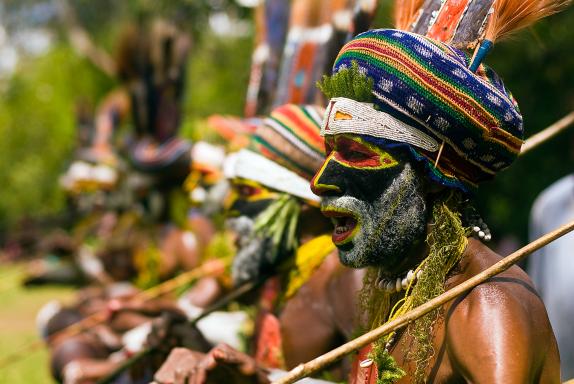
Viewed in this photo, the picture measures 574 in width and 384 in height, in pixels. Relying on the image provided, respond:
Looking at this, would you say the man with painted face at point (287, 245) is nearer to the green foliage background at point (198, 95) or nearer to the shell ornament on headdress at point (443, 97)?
the green foliage background at point (198, 95)

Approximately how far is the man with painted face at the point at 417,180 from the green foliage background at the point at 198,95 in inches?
21.4

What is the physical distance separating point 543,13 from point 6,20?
34.0m

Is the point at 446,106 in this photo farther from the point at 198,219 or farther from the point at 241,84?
the point at 241,84

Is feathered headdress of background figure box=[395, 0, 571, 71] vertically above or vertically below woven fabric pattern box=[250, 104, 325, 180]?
above

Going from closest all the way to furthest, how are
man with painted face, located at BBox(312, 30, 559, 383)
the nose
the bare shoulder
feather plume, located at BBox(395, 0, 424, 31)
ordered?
1. the bare shoulder
2. man with painted face, located at BBox(312, 30, 559, 383)
3. the nose
4. feather plume, located at BBox(395, 0, 424, 31)

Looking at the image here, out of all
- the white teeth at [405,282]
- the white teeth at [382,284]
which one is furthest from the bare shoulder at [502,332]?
the white teeth at [382,284]

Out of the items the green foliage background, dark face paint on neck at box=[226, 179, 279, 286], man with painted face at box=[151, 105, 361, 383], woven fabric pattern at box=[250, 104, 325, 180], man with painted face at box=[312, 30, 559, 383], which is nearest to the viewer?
man with painted face at box=[312, 30, 559, 383]

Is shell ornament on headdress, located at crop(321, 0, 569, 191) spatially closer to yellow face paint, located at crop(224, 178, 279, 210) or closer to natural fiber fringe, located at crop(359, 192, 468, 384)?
natural fiber fringe, located at crop(359, 192, 468, 384)

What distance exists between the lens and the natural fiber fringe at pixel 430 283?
261cm

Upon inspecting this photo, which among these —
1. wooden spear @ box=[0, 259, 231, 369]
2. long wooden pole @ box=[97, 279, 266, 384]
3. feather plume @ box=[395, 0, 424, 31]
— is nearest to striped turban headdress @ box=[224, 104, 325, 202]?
long wooden pole @ box=[97, 279, 266, 384]

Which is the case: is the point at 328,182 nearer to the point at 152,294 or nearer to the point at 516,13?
the point at 516,13

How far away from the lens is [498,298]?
2.45 meters

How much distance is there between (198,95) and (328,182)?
1504 centimetres

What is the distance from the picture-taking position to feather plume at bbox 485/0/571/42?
9.04ft
